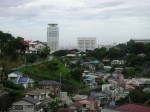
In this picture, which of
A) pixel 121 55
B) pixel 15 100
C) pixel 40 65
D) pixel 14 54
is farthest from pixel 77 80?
pixel 121 55

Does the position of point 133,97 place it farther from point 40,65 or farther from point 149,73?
point 149,73

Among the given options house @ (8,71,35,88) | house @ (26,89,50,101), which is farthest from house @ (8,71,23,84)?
house @ (26,89,50,101)

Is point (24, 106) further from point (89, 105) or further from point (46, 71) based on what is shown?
point (46, 71)

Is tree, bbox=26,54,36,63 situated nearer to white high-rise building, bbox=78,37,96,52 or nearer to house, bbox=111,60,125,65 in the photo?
house, bbox=111,60,125,65

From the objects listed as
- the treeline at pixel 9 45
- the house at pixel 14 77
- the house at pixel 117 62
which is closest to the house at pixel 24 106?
the house at pixel 14 77

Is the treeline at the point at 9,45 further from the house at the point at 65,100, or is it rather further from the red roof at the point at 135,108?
the red roof at the point at 135,108

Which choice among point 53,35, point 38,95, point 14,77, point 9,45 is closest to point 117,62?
point 9,45

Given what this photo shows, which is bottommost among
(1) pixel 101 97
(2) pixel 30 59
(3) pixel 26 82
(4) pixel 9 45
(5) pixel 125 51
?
(1) pixel 101 97
